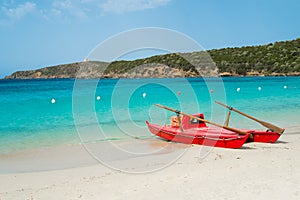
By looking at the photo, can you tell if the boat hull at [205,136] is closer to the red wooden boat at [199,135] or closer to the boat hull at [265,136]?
the red wooden boat at [199,135]

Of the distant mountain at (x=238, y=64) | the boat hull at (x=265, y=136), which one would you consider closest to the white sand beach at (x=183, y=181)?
the boat hull at (x=265, y=136)

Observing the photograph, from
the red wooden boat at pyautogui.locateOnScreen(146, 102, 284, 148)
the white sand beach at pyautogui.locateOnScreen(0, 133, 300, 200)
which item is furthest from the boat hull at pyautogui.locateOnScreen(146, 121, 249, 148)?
the white sand beach at pyautogui.locateOnScreen(0, 133, 300, 200)

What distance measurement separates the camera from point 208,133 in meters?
12.7

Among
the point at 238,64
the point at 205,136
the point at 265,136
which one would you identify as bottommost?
the point at 265,136

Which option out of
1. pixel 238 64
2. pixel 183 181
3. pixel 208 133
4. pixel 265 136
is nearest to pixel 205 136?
pixel 208 133

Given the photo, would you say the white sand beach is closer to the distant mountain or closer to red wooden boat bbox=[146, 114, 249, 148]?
red wooden boat bbox=[146, 114, 249, 148]

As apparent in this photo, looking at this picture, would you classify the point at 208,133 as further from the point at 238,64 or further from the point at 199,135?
the point at 238,64

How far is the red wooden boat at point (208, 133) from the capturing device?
12.0 meters

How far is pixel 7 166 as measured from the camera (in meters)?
10.6

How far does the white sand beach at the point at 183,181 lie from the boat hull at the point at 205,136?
0.99 meters

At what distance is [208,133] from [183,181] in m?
5.32

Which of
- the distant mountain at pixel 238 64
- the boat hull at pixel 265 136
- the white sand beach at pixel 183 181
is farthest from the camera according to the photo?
the distant mountain at pixel 238 64

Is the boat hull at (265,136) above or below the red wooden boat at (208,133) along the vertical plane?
below

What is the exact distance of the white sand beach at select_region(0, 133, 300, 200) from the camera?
6.70 metres
